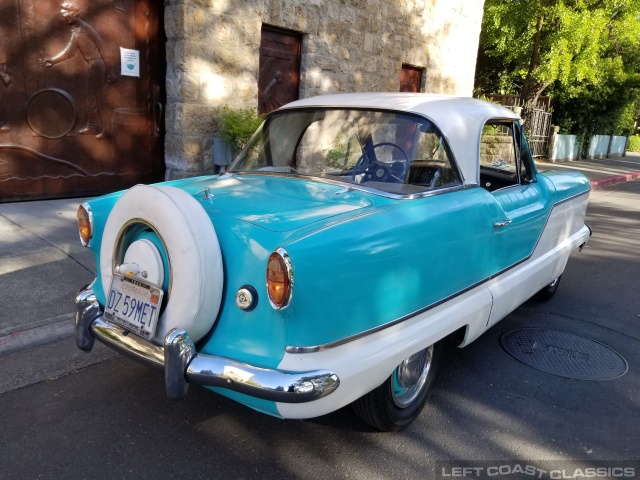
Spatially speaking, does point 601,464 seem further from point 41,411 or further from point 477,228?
point 41,411

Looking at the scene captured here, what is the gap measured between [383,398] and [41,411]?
5.95ft

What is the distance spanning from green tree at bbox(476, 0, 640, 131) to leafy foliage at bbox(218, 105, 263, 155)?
12.8 metres

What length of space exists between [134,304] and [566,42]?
17.3 metres

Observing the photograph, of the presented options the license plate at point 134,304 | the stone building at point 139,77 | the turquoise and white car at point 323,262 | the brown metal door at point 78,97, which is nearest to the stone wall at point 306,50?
the stone building at point 139,77

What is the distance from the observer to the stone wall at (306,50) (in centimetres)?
688

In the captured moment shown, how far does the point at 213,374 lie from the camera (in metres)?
2.07

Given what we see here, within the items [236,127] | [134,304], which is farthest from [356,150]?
[236,127]

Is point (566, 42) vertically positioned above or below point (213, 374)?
above

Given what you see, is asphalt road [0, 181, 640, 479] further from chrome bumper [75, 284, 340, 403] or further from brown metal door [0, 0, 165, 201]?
brown metal door [0, 0, 165, 201]

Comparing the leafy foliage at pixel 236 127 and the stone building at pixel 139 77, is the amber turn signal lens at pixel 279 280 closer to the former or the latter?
the leafy foliage at pixel 236 127

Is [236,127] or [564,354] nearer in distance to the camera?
[564,354]

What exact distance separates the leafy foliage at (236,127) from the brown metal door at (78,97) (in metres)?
0.95

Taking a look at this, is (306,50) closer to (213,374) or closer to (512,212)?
(512,212)

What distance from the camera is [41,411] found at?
9.07 ft
